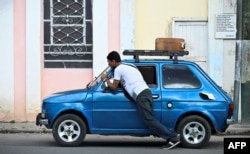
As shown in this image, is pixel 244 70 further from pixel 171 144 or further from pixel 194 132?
pixel 171 144

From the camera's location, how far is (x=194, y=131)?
433 inches

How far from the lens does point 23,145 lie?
11.8 meters

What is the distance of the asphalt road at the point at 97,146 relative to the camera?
35.2 ft

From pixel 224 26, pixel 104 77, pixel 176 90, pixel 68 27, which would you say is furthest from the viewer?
pixel 68 27

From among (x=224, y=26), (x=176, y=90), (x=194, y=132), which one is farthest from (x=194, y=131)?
(x=224, y=26)

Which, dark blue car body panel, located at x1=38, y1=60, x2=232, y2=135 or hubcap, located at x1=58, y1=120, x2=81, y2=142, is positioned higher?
dark blue car body panel, located at x1=38, y1=60, x2=232, y2=135

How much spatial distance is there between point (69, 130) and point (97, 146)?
2.57 feet

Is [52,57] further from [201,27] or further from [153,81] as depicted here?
[153,81]

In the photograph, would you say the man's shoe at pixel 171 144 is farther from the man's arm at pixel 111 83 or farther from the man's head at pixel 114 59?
the man's head at pixel 114 59

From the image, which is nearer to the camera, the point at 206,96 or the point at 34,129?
the point at 206,96

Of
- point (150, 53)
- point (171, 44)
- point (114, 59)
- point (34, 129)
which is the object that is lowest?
point (34, 129)

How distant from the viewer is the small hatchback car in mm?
10961

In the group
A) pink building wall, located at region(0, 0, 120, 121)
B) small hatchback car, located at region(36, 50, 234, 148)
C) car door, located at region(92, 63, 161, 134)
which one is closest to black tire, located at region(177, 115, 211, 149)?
small hatchback car, located at region(36, 50, 234, 148)

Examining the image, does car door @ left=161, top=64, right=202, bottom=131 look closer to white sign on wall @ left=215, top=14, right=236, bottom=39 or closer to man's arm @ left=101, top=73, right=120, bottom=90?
man's arm @ left=101, top=73, right=120, bottom=90
